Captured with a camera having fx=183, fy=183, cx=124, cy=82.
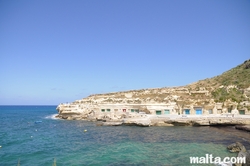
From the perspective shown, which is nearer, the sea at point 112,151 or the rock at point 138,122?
the sea at point 112,151

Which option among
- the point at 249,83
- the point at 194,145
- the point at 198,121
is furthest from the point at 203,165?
the point at 249,83

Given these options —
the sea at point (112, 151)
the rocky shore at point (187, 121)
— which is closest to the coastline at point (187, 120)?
the rocky shore at point (187, 121)

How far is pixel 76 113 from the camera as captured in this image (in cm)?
5206

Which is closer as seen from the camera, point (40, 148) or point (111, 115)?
point (40, 148)

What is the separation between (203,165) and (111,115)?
32.7m

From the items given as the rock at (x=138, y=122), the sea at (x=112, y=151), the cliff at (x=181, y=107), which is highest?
the cliff at (x=181, y=107)

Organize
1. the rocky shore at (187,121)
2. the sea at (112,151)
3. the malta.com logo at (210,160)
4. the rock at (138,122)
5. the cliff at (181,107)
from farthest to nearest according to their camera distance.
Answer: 1. the cliff at (181,107)
2. the rock at (138,122)
3. the rocky shore at (187,121)
4. the sea at (112,151)
5. the malta.com logo at (210,160)

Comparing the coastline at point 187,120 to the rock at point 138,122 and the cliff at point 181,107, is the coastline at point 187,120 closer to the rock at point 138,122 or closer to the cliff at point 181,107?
the rock at point 138,122

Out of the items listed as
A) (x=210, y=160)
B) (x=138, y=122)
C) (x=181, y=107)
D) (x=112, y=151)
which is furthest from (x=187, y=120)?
(x=112, y=151)

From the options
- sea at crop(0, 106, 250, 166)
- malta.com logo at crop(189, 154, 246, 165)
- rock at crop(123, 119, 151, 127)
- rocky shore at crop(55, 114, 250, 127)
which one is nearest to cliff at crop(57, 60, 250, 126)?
rock at crop(123, 119, 151, 127)

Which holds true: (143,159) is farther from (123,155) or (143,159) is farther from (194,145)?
(194,145)

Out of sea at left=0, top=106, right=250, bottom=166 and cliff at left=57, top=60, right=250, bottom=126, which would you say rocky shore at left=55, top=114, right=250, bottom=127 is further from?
sea at left=0, top=106, right=250, bottom=166

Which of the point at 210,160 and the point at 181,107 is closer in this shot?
the point at 210,160

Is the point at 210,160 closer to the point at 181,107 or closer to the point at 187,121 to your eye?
the point at 187,121
